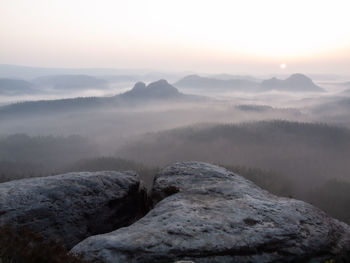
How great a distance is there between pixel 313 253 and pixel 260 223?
2063mm

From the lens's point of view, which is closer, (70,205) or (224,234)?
(224,234)

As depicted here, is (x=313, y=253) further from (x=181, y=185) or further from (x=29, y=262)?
(x=29, y=262)

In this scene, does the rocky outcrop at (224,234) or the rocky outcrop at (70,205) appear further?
the rocky outcrop at (70,205)

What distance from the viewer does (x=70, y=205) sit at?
14.9 metres

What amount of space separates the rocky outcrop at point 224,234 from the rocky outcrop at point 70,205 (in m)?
3.90

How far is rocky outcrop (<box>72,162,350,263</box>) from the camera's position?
9.49 m

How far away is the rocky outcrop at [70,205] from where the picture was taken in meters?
13.6

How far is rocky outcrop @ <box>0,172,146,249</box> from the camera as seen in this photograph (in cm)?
1362

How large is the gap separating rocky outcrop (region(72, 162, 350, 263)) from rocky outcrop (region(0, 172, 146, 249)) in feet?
12.8

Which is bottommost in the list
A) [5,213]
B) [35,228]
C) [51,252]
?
[35,228]

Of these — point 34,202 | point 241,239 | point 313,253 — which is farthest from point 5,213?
point 313,253

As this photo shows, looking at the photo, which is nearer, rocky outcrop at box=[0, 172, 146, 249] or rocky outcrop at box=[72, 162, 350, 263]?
rocky outcrop at box=[72, 162, 350, 263]

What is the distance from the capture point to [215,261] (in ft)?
31.5

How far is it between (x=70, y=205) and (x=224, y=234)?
8209mm
